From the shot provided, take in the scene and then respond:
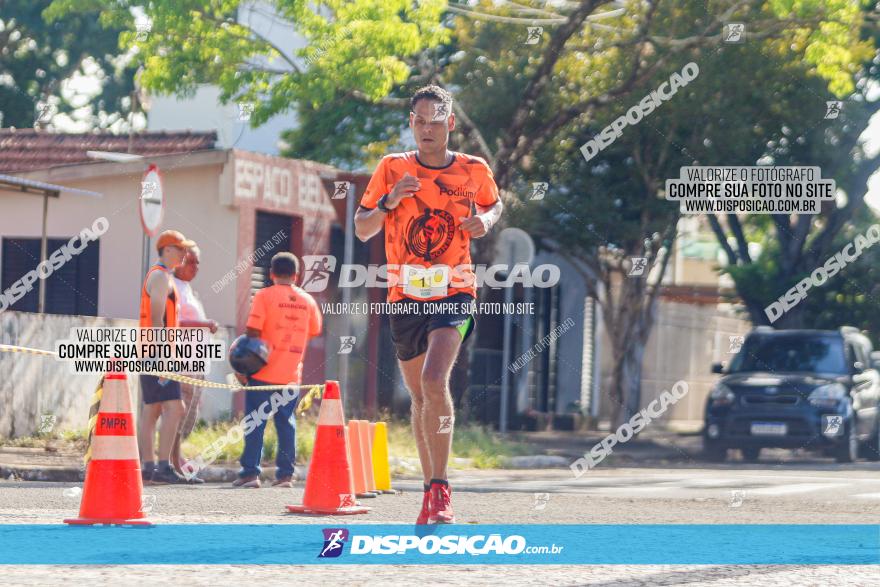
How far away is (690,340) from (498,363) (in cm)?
1284

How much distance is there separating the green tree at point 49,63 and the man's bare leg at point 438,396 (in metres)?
32.1

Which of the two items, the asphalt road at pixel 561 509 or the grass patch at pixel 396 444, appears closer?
the asphalt road at pixel 561 509

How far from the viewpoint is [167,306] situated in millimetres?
12094

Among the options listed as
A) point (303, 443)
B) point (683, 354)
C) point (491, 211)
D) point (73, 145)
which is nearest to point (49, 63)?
point (73, 145)

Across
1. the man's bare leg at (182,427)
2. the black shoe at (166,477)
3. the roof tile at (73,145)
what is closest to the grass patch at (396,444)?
the man's bare leg at (182,427)

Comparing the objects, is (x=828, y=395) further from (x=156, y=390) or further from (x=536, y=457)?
(x=156, y=390)

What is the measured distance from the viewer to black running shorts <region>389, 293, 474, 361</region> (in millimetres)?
7406

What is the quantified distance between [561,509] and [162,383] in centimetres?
337

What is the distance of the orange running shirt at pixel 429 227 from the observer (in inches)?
288

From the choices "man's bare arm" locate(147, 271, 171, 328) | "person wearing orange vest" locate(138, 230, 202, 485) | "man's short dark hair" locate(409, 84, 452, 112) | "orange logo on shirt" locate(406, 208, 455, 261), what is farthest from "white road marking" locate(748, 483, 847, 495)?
"man's short dark hair" locate(409, 84, 452, 112)

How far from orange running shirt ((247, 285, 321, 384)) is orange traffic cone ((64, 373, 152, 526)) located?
4160 mm

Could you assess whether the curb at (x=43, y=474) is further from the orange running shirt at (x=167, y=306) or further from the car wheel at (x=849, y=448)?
the car wheel at (x=849, y=448)

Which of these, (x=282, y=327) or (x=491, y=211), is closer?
(x=491, y=211)

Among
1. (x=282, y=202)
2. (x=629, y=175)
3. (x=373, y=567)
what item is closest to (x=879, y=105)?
(x=629, y=175)
